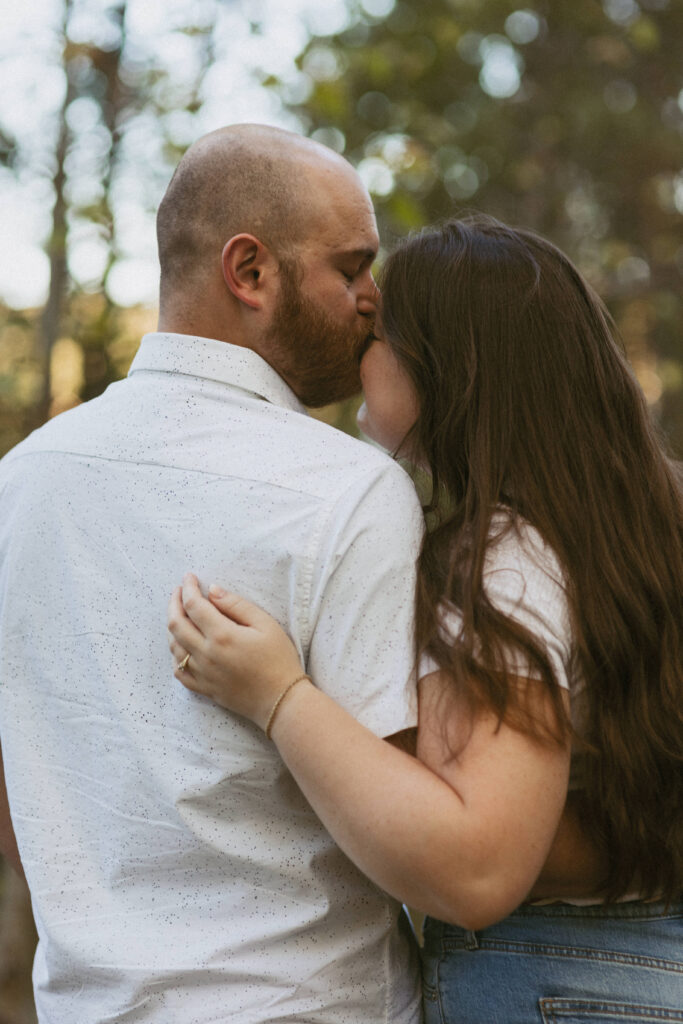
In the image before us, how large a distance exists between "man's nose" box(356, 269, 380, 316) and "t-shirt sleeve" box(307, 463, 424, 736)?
0.72 metres

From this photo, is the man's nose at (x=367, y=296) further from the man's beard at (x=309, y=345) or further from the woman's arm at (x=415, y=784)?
the woman's arm at (x=415, y=784)

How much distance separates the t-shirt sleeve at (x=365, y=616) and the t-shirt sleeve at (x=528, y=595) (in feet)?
0.18

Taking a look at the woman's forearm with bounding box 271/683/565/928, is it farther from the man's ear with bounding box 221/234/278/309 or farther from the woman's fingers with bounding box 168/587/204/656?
the man's ear with bounding box 221/234/278/309

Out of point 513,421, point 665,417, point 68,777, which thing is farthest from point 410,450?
point 665,417

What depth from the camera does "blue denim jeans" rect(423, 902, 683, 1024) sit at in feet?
5.62

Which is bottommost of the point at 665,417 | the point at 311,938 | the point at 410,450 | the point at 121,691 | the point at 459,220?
the point at 665,417

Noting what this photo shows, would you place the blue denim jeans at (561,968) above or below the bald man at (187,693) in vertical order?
below

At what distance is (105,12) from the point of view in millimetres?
3990

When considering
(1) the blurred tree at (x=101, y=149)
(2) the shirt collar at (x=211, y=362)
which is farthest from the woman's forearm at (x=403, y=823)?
(1) the blurred tree at (x=101, y=149)

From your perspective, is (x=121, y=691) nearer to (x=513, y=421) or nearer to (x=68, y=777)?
(x=68, y=777)

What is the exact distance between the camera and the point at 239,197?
7.05 feet

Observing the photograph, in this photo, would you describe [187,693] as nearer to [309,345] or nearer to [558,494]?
[558,494]

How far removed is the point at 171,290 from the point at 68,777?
988 millimetres

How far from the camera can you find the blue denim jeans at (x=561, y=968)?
1.71 meters
